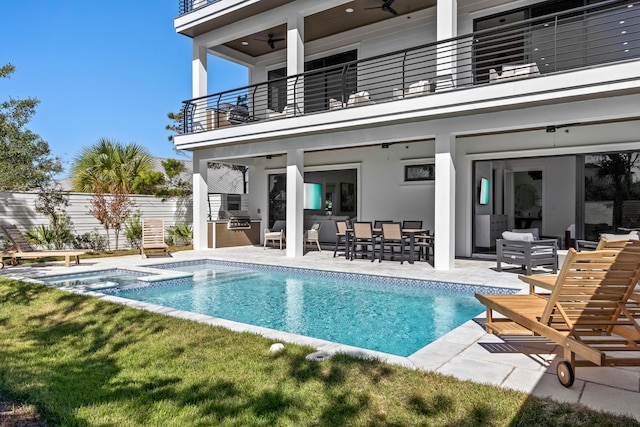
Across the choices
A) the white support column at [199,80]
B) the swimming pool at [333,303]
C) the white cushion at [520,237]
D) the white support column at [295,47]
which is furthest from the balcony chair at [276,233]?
the white cushion at [520,237]

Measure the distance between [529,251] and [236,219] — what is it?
10.2m

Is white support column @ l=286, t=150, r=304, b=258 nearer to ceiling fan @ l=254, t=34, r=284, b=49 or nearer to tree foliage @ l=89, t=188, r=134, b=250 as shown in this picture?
ceiling fan @ l=254, t=34, r=284, b=49

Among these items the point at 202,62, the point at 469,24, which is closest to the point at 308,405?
the point at 469,24

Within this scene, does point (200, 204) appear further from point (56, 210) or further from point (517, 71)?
point (517, 71)

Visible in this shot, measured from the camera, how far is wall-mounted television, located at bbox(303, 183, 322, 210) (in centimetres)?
1583

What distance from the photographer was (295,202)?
39.2ft

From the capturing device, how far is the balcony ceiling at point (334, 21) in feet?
38.3

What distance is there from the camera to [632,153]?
960cm

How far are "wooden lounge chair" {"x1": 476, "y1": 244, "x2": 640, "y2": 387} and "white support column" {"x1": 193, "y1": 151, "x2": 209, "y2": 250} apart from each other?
1215cm

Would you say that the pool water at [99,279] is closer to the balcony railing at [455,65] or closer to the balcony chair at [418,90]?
the balcony railing at [455,65]

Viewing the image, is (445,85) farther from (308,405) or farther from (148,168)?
(148,168)

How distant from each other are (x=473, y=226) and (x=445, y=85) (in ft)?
14.4

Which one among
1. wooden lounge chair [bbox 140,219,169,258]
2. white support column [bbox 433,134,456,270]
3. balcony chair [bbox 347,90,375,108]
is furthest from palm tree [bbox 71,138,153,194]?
white support column [bbox 433,134,456,270]

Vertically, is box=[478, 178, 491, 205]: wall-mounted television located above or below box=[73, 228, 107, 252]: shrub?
above
